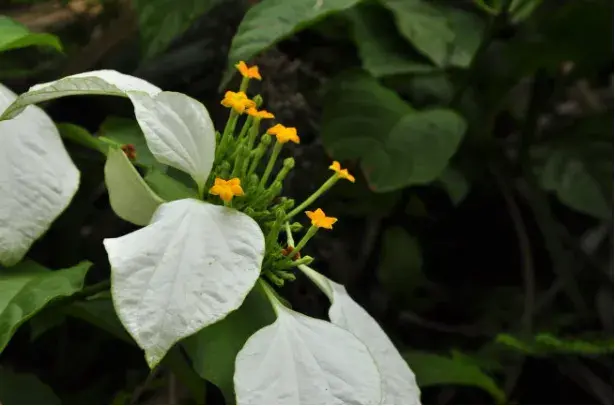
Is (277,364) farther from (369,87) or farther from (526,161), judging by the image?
(526,161)

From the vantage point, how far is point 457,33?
571mm

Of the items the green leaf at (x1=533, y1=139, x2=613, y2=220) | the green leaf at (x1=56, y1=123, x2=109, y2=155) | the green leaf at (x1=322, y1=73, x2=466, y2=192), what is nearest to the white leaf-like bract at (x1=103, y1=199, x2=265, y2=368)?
the green leaf at (x1=56, y1=123, x2=109, y2=155)

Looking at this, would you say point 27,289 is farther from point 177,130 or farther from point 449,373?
point 449,373

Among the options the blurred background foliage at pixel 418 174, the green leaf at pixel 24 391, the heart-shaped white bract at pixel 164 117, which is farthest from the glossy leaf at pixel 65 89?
the green leaf at pixel 24 391

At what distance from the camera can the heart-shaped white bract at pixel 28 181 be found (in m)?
0.38

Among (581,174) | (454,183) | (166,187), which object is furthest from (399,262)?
(166,187)

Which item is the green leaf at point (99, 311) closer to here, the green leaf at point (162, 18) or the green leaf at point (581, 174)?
the green leaf at point (162, 18)

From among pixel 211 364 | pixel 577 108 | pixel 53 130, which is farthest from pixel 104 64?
pixel 577 108

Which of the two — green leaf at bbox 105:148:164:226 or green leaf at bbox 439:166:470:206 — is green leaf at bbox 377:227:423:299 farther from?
green leaf at bbox 105:148:164:226

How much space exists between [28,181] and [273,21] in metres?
0.19

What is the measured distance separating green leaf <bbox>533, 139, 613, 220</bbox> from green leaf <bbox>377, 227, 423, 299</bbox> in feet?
0.46

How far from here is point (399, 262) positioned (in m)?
0.64

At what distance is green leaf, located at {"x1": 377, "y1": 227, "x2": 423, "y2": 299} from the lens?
64 cm

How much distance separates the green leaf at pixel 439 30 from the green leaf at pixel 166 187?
0.24 metres
